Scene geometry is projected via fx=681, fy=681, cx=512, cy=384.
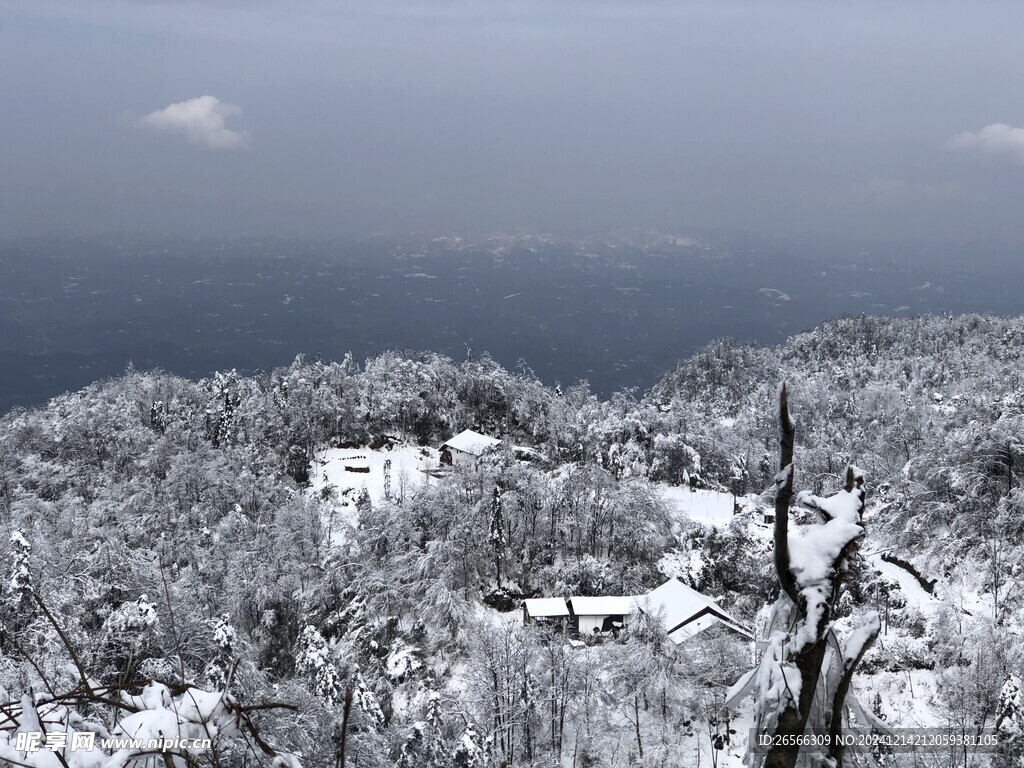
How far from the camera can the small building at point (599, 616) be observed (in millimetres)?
33656

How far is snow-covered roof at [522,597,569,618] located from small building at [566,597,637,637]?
416mm

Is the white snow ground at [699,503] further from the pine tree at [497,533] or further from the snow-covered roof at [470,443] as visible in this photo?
the snow-covered roof at [470,443]

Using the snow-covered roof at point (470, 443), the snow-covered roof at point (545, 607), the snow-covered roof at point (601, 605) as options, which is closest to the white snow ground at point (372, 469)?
the snow-covered roof at point (470, 443)

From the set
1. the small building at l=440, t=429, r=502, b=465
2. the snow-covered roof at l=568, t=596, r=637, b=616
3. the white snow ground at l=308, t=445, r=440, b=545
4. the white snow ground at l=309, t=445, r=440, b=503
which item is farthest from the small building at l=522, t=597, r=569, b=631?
the small building at l=440, t=429, r=502, b=465

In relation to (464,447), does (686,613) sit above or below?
above

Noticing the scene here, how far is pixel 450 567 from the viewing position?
36.8 m

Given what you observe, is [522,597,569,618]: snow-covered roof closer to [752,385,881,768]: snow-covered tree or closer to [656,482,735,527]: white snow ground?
[656,482,735,527]: white snow ground

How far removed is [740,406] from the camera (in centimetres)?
9600

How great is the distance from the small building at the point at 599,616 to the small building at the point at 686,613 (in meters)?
1.33

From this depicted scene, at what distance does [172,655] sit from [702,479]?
42.8 metres

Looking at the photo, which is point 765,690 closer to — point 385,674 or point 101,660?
point 101,660

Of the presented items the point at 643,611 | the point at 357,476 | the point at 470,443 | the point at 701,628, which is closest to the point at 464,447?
the point at 470,443

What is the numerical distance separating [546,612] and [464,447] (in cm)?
2354

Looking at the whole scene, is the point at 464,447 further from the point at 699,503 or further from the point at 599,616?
the point at 599,616
